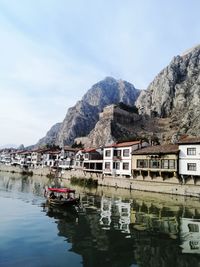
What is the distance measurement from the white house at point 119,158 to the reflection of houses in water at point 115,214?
1037 inches

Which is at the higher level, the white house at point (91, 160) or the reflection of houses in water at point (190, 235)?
the white house at point (91, 160)

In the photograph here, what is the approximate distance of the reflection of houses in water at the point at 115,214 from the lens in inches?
1209

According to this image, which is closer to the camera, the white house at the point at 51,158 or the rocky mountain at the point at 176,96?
the white house at the point at 51,158

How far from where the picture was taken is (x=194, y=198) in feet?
169

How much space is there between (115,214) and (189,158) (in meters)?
27.0

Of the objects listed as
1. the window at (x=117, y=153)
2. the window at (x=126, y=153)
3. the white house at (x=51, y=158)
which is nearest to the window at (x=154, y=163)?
the window at (x=126, y=153)

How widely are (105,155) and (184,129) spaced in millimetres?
52067

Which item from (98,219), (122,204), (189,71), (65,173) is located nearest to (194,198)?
(122,204)

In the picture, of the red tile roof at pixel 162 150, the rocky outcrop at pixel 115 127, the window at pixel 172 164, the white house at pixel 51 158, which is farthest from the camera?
the rocky outcrop at pixel 115 127

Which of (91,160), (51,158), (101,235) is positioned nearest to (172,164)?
(91,160)

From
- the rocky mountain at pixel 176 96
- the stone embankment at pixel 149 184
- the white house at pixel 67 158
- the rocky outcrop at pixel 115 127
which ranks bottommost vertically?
the stone embankment at pixel 149 184

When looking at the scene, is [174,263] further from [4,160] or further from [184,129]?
[4,160]

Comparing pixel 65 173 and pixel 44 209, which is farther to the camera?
pixel 65 173

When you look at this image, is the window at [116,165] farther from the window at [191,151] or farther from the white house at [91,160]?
the window at [191,151]
